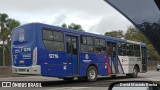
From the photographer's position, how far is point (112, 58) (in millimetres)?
19500

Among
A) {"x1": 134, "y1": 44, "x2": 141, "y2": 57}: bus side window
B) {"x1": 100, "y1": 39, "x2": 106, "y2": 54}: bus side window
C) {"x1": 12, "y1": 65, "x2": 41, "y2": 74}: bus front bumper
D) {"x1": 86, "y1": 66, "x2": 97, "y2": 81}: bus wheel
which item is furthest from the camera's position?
{"x1": 134, "y1": 44, "x2": 141, "y2": 57}: bus side window

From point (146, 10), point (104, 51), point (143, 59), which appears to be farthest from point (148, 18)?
point (143, 59)

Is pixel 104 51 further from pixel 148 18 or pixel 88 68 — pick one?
pixel 148 18

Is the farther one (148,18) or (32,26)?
(32,26)

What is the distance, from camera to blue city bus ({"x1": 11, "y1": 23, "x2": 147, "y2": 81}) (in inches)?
558

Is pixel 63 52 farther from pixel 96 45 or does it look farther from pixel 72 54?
pixel 96 45

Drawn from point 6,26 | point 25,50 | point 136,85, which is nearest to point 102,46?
point 25,50

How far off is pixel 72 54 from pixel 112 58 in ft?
14.1

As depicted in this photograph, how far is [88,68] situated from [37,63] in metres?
4.12

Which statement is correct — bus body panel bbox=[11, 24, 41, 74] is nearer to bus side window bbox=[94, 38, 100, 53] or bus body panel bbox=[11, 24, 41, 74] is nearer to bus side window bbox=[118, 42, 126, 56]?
bus side window bbox=[94, 38, 100, 53]

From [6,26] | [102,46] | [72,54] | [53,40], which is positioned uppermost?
[6,26]

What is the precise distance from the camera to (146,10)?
6.71ft

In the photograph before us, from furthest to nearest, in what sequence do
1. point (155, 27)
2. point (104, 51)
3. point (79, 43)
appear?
1. point (104, 51)
2. point (79, 43)
3. point (155, 27)

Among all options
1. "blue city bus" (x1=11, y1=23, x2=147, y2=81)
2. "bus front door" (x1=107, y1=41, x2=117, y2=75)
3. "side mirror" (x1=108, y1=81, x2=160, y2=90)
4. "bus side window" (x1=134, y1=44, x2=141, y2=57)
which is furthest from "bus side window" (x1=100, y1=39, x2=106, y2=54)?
"side mirror" (x1=108, y1=81, x2=160, y2=90)
